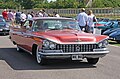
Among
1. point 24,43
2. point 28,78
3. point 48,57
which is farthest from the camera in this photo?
point 24,43

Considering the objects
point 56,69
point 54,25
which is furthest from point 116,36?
point 56,69

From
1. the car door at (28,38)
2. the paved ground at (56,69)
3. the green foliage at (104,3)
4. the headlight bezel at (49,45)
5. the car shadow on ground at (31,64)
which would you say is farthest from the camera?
the green foliage at (104,3)

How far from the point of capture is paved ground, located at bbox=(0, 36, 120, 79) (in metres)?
8.45

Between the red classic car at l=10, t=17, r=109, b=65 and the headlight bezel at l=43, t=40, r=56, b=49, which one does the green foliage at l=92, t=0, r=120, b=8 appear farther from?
the headlight bezel at l=43, t=40, r=56, b=49

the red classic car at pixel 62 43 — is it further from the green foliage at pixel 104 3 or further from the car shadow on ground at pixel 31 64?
the green foliage at pixel 104 3

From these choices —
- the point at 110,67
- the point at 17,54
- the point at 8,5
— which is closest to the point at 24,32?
the point at 17,54

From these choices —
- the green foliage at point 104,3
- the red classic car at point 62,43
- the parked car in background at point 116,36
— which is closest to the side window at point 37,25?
the red classic car at point 62,43

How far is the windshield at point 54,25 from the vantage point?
10.8 metres

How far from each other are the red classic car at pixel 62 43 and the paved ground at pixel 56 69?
33 centimetres

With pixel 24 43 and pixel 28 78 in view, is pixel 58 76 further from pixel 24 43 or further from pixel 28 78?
pixel 24 43

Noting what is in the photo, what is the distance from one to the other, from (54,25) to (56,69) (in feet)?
6.24

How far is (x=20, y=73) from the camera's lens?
29.0ft

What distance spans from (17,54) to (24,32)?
4.66ft

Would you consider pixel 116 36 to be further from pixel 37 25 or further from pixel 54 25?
pixel 37 25
